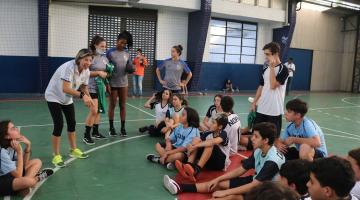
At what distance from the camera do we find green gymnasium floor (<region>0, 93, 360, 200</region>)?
4020mm

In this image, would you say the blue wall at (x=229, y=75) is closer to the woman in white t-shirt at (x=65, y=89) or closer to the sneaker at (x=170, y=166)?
the sneaker at (x=170, y=166)

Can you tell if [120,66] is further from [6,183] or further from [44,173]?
[6,183]

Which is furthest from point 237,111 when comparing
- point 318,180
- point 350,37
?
point 350,37

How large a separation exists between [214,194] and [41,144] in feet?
11.3

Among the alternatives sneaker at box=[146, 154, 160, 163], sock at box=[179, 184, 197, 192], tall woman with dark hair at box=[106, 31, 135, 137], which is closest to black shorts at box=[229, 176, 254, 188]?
sock at box=[179, 184, 197, 192]

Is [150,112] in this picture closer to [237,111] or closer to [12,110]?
[237,111]

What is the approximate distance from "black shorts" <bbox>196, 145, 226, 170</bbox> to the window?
12640 millimetres

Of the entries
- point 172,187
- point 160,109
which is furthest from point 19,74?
point 172,187

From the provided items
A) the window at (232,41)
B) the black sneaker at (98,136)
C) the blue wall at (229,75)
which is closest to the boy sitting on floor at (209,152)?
the black sneaker at (98,136)

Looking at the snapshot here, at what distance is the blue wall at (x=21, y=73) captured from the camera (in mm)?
12398

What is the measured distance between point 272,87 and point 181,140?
1494 mm

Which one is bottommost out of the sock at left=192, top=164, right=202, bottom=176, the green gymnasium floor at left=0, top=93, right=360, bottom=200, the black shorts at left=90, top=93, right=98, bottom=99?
the green gymnasium floor at left=0, top=93, right=360, bottom=200

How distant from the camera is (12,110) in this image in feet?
30.0

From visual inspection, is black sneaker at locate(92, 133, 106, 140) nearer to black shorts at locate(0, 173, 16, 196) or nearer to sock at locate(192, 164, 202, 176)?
sock at locate(192, 164, 202, 176)
